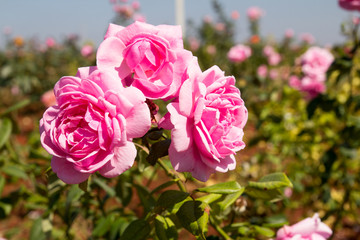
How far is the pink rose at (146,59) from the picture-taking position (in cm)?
66

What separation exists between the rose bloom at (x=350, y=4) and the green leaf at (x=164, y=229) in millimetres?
1486

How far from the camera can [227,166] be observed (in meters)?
0.66

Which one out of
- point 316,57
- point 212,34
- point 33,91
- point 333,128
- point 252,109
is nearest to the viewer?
point 316,57

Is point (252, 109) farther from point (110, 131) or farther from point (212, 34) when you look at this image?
point (212, 34)

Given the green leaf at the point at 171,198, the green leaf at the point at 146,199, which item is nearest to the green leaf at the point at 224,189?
the green leaf at the point at 171,198

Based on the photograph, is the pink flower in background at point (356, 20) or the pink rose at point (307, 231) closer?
the pink rose at point (307, 231)

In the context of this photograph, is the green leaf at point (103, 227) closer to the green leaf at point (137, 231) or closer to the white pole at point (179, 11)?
the green leaf at point (137, 231)

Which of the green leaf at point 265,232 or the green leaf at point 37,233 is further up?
the green leaf at point 265,232

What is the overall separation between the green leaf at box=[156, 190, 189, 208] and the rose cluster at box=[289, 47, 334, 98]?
190 cm

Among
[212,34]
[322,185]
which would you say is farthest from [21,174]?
[212,34]

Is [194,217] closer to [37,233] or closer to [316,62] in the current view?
[37,233]

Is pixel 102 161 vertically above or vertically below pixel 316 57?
above

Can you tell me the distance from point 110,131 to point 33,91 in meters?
7.99

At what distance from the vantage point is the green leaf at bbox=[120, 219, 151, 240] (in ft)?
2.56
